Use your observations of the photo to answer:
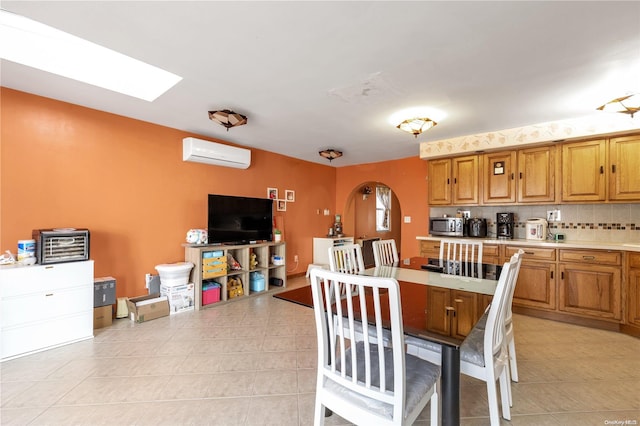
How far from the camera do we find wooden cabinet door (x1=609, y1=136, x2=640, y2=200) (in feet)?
10.0

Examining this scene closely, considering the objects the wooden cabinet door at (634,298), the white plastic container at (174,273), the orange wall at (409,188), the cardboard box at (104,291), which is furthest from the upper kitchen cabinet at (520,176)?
the cardboard box at (104,291)

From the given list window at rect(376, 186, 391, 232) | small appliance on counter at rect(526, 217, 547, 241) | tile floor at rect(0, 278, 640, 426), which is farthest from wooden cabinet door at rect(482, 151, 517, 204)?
window at rect(376, 186, 391, 232)

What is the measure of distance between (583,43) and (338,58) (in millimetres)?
1627

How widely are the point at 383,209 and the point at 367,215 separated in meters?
0.78

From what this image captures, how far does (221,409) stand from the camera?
1756 mm

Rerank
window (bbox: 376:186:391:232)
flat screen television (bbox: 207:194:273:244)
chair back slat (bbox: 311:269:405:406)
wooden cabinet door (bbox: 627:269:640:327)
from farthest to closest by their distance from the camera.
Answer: window (bbox: 376:186:391:232) → flat screen television (bbox: 207:194:273:244) → wooden cabinet door (bbox: 627:269:640:327) → chair back slat (bbox: 311:269:405:406)

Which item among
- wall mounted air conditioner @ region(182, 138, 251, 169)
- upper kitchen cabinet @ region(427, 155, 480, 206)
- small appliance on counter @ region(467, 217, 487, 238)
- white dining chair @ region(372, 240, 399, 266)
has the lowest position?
white dining chair @ region(372, 240, 399, 266)

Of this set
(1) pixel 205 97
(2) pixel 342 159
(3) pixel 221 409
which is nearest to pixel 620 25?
(1) pixel 205 97

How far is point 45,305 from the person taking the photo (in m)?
2.48

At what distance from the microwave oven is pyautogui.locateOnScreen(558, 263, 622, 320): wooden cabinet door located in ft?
4.10

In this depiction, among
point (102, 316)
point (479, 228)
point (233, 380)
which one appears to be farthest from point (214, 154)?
point (479, 228)

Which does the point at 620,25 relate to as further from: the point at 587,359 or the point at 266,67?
the point at 587,359

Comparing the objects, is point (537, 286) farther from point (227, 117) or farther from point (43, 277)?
point (43, 277)

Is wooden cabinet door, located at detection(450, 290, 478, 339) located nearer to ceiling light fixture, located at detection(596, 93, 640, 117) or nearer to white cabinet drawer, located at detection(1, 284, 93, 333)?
ceiling light fixture, located at detection(596, 93, 640, 117)
